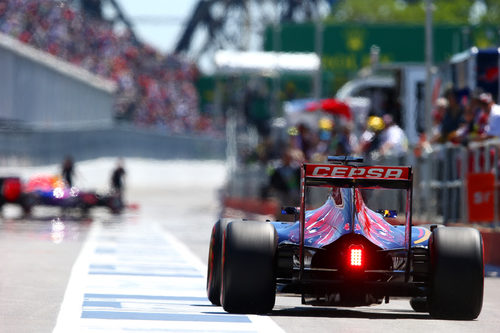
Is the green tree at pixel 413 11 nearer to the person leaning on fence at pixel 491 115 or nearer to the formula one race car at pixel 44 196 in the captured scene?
the formula one race car at pixel 44 196

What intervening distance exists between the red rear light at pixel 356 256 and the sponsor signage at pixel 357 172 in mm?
571

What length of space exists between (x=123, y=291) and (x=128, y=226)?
1761 cm

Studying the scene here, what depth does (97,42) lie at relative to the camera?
2714 inches

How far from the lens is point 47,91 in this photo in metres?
58.5

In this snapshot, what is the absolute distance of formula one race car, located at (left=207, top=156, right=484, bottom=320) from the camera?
1038 cm

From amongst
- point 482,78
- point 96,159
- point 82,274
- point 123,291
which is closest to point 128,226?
point 482,78

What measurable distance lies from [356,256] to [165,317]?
1.44m

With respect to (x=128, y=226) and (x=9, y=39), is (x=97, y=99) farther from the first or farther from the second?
(x=128, y=226)

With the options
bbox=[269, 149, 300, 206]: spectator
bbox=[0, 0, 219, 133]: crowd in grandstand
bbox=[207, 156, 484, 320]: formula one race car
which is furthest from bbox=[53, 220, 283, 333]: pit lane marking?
bbox=[0, 0, 219, 133]: crowd in grandstand

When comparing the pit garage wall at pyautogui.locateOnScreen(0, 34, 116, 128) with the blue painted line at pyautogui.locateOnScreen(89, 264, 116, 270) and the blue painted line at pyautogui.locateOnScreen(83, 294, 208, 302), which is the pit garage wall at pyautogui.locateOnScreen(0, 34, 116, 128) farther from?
the blue painted line at pyautogui.locateOnScreen(83, 294, 208, 302)

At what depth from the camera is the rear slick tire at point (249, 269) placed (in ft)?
33.9

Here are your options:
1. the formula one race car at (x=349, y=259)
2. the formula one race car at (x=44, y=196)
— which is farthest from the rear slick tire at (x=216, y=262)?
the formula one race car at (x=44, y=196)

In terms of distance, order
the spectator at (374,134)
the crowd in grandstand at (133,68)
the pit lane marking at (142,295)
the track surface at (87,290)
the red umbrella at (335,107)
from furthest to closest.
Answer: the crowd in grandstand at (133,68), the red umbrella at (335,107), the spectator at (374,134), the track surface at (87,290), the pit lane marking at (142,295)

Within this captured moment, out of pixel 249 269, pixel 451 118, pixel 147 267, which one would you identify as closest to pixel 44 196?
pixel 451 118
